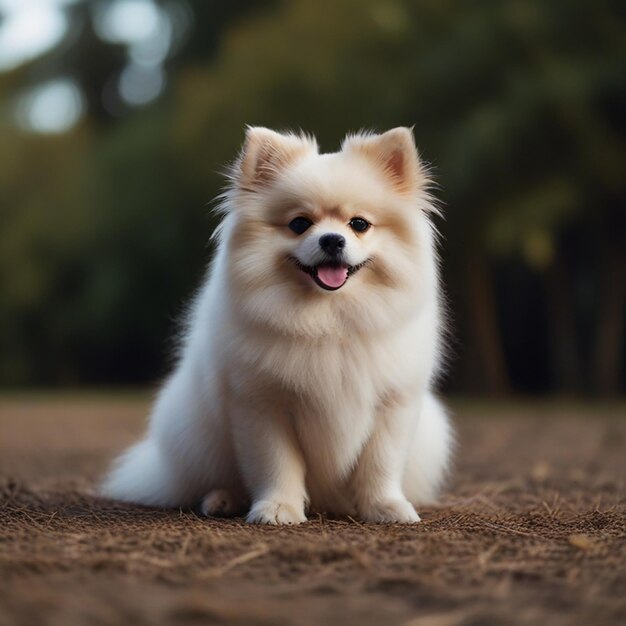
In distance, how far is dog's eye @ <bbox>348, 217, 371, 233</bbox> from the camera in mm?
4055

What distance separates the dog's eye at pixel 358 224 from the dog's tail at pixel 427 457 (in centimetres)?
108

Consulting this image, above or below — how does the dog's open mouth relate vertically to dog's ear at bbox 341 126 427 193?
below

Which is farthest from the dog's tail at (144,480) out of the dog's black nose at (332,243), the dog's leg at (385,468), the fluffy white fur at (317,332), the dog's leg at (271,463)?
the dog's black nose at (332,243)

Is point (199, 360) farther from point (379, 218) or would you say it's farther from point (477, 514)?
point (477, 514)

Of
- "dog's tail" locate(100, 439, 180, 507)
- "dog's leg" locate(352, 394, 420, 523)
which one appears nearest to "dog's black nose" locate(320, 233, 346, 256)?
"dog's leg" locate(352, 394, 420, 523)

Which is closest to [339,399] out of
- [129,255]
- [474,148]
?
[474,148]

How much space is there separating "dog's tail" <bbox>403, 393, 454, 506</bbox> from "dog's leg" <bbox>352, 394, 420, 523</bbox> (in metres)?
0.51

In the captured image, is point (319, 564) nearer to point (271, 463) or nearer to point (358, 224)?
point (271, 463)

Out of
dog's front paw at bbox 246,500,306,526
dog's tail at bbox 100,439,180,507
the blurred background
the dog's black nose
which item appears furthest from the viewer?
the blurred background

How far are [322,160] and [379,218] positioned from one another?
1.08 ft

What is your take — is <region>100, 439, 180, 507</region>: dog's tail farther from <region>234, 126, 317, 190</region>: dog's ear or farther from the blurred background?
the blurred background

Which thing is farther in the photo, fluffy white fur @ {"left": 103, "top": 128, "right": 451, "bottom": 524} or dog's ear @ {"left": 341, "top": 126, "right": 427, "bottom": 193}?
dog's ear @ {"left": 341, "top": 126, "right": 427, "bottom": 193}

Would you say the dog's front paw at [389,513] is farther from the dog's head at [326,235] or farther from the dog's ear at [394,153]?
the dog's ear at [394,153]

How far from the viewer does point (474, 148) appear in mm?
16328
